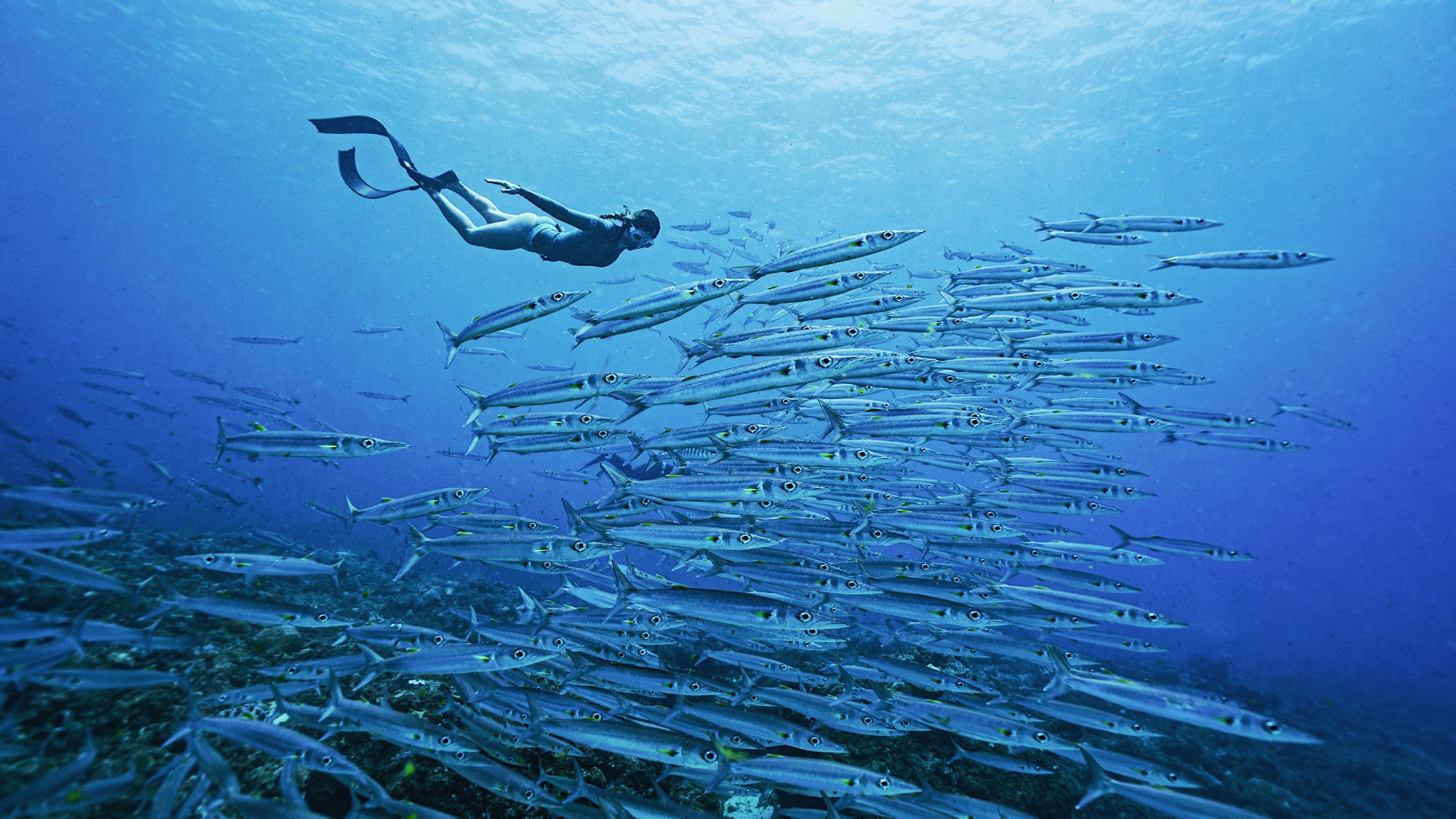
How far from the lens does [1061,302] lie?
17.9ft

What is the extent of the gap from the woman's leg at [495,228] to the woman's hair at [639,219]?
1407 mm

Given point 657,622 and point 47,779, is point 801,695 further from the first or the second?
point 47,779

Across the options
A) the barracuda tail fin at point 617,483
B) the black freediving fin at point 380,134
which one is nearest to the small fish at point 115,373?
the black freediving fin at point 380,134

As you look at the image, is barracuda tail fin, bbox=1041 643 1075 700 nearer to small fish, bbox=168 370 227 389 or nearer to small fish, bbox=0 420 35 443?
small fish, bbox=0 420 35 443

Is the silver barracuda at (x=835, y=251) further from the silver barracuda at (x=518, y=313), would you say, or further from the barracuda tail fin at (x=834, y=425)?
the silver barracuda at (x=518, y=313)

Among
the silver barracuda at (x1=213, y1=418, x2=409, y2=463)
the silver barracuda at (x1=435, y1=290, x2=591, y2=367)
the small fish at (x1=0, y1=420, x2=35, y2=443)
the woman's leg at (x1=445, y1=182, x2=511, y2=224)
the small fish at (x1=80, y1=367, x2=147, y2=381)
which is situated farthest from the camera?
the small fish at (x1=80, y1=367, x2=147, y2=381)

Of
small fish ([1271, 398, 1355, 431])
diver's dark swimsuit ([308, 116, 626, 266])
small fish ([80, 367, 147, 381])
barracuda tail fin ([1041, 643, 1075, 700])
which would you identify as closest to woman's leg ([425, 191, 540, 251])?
diver's dark swimsuit ([308, 116, 626, 266])

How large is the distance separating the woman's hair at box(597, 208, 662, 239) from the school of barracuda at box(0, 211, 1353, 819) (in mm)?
3445

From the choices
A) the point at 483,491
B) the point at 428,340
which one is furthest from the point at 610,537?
the point at 428,340

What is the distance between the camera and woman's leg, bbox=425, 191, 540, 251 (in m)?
8.34

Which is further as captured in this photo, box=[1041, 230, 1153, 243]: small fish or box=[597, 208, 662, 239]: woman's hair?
box=[597, 208, 662, 239]: woman's hair

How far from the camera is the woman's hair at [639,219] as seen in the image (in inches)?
303

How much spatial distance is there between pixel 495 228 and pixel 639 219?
2539 mm

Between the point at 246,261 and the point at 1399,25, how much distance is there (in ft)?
354
